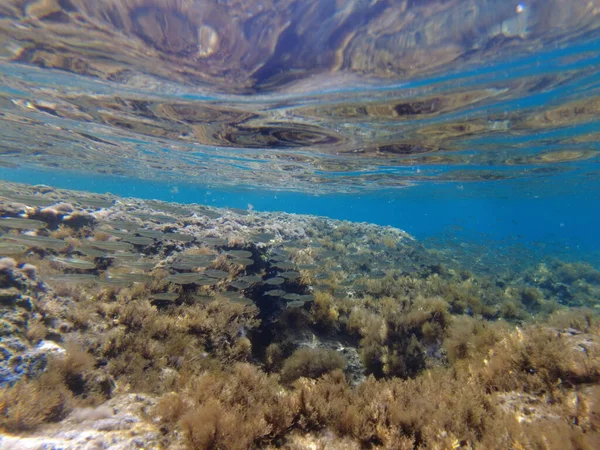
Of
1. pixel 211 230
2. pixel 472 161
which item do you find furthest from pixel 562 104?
pixel 211 230

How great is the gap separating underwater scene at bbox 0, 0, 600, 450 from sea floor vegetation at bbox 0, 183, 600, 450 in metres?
0.03

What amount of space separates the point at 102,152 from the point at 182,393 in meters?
26.7

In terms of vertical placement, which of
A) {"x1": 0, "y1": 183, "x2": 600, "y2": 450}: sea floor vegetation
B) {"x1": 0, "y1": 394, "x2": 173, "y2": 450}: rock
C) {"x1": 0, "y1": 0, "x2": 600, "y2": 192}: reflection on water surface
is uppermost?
{"x1": 0, "y1": 0, "x2": 600, "y2": 192}: reflection on water surface

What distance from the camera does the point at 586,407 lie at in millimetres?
3449

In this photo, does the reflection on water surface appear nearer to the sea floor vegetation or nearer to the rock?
the sea floor vegetation

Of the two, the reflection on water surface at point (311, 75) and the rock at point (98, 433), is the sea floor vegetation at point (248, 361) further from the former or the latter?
the reflection on water surface at point (311, 75)

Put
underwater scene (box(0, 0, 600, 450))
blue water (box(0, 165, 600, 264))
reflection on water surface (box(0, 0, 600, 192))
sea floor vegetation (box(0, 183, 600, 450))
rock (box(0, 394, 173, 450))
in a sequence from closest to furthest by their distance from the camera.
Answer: rock (box(0, 394, 173, 450))
sea floor vegetation (box(0, 183, 600, 450))
underwater scene (box(0, 0, 600, 450))
reflection on water surface (box(0, 0, 600, 192))
blue water (box(0, 165, 600, 264))

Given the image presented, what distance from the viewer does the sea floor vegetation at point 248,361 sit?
333 centimetres

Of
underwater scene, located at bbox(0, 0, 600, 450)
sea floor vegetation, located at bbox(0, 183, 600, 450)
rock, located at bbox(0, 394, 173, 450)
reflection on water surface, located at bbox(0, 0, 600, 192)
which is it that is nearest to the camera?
rock, located at bbox(0, 394, 173, 450)

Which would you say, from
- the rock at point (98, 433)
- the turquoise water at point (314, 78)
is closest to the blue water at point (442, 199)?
the turquoise water at point (314, 78)

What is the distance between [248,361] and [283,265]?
9.13 feet

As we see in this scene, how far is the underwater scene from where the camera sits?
3.56m

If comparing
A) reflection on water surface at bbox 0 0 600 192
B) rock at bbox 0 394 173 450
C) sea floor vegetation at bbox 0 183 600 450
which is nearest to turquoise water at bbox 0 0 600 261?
reflection on water surface at bbox 0 0 600 192

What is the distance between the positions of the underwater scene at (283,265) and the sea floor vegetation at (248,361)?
0.03m
